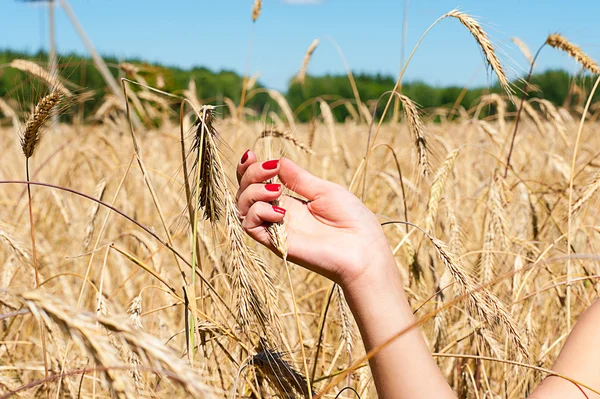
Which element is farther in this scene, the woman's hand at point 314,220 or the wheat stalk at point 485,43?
the wheat stalk at point 485,43

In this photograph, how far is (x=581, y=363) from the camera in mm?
979

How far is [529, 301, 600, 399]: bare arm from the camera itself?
3.19 feet

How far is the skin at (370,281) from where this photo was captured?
0.92m

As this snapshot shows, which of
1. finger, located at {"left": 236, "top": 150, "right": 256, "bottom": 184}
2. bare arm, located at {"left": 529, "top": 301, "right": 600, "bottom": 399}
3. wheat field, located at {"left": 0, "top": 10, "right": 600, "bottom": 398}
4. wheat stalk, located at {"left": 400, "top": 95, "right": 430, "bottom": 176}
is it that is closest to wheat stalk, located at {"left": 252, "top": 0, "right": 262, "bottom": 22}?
wheat field, located at {"left": 0, "top": 10, "right": 600, "bottom": 398}

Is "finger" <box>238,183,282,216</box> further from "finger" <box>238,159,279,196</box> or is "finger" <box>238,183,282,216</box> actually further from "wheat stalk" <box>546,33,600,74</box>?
"wheat stalk" <box>546,33,600,74</box>

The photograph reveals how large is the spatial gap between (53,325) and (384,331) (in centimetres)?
55

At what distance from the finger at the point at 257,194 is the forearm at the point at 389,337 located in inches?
8.1

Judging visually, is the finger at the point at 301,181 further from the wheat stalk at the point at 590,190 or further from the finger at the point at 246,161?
the wheat stalk at the point at 590,190

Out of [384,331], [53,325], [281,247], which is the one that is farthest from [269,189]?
[53,325]

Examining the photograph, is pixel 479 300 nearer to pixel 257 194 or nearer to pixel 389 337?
pixel 389 337

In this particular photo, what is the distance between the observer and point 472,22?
4.16ft

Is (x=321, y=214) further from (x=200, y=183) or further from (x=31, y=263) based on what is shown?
(x=31, y=263)

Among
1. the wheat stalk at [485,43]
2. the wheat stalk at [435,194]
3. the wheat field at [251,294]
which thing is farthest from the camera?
the wheat stalk at [435,194]

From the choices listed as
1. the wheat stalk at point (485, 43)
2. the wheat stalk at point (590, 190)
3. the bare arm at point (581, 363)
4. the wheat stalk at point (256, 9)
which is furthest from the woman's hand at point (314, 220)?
the wheat stalk at point (256, 9)
